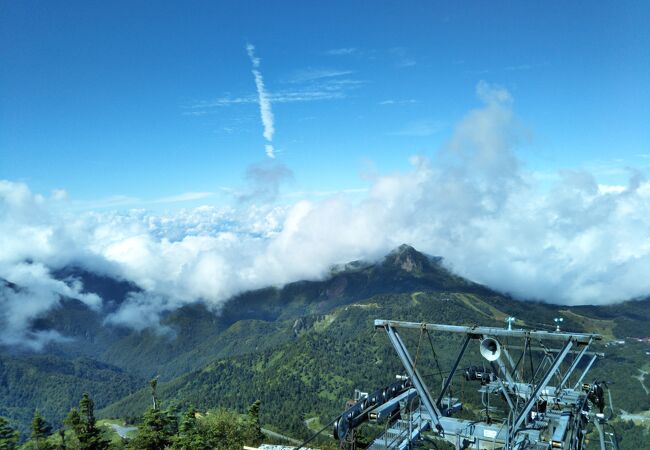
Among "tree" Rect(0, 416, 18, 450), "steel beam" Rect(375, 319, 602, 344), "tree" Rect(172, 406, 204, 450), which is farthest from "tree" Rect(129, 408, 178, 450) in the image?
"steel beam" Rect(375, 319, 602, 344)

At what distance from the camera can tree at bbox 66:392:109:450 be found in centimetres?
6762

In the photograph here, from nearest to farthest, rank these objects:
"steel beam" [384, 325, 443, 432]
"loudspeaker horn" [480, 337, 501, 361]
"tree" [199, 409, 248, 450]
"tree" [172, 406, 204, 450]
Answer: "loudspeaker horn" [480, 337, 501, 361] < "steel beam" [384, 325, 443, 432] < "tree" [172, 406, 204, 450] < "tree" [199, 409, 248, 450]

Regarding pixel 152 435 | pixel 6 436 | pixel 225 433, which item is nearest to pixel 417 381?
pixel 152 435

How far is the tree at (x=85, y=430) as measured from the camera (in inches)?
2662

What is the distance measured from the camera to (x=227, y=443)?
86625 mm

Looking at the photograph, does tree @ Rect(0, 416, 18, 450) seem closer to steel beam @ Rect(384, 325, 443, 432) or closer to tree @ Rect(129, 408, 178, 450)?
tree @ Rect(129, 408, 178, 450)

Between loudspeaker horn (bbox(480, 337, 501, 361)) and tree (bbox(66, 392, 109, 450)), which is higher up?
loudspeaker horn (bbox(480, 337, 501, 361))

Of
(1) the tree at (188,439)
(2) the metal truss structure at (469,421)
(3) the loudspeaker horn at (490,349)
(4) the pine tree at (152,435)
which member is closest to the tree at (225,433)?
(1) the tree at (188,439)

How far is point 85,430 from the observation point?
7056cm

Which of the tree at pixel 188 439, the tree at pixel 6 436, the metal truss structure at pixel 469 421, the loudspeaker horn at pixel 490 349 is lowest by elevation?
the tree at pixel 188 439

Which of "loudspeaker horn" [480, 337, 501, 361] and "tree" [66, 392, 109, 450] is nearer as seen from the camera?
"loudspeaker horn" [480, 337, 501, 361]

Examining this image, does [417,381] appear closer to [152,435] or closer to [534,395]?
[534,395]

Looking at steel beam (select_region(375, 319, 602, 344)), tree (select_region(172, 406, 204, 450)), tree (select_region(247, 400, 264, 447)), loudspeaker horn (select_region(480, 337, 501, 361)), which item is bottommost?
tree (select_region(247, 400, 264, 447))

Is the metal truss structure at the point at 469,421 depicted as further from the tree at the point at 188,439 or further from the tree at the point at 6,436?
the tree at the point at 6,436
